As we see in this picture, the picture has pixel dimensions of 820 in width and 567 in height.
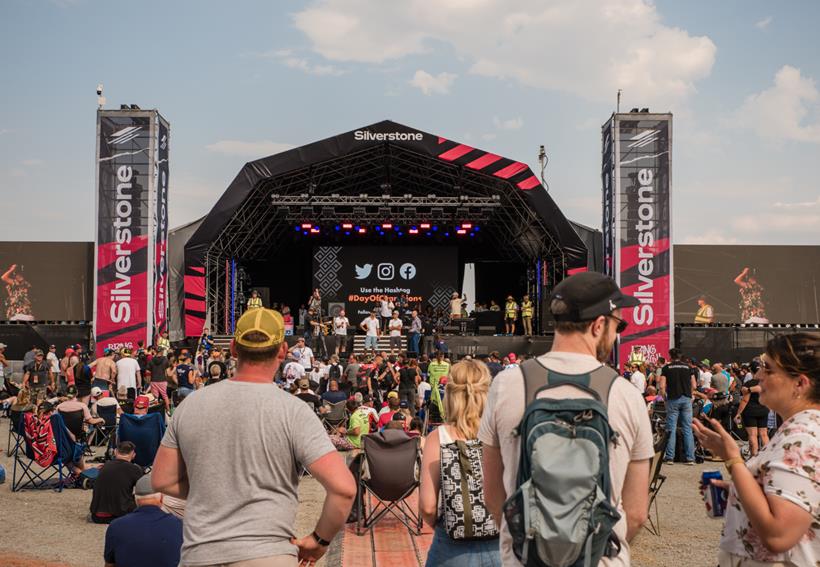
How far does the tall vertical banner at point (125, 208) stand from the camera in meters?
20.7

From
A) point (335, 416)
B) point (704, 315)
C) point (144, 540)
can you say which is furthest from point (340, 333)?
point (144, 540)

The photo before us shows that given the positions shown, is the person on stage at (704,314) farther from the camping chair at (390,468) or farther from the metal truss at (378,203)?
the camping chair at (390,468)

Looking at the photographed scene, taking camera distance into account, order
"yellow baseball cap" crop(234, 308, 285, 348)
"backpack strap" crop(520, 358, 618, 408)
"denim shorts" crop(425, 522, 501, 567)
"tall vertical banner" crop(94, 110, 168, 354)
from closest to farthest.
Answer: "backpack strap" crop(520, 358, 618, 408)
"yellow baseball cap" crop(234, 308, 285, 348)
"denim shorts" crop(425, 522, 501, 567)
"tall vertical banner" crop(94, 110, 168, 354)

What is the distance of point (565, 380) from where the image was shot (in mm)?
2082

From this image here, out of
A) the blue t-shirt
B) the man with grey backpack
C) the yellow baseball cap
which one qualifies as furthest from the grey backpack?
the blue t-shirt

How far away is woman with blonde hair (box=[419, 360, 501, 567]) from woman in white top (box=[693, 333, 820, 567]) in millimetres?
904

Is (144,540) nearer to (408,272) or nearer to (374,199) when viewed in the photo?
(374,199)

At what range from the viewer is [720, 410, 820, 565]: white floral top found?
231 centimetres

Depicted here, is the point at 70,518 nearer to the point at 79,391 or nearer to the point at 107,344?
the point at 79,391

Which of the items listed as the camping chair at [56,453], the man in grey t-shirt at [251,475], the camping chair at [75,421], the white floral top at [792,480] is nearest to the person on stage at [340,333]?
the camping chair at [75,421]

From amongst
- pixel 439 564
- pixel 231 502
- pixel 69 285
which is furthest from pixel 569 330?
pixel 69 285

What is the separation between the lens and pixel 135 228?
68.0 feet

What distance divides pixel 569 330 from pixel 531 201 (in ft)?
65.8

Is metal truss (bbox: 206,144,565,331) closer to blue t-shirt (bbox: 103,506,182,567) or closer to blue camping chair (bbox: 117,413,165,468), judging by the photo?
blue camping chair (bbox: 117,413,165,468)
